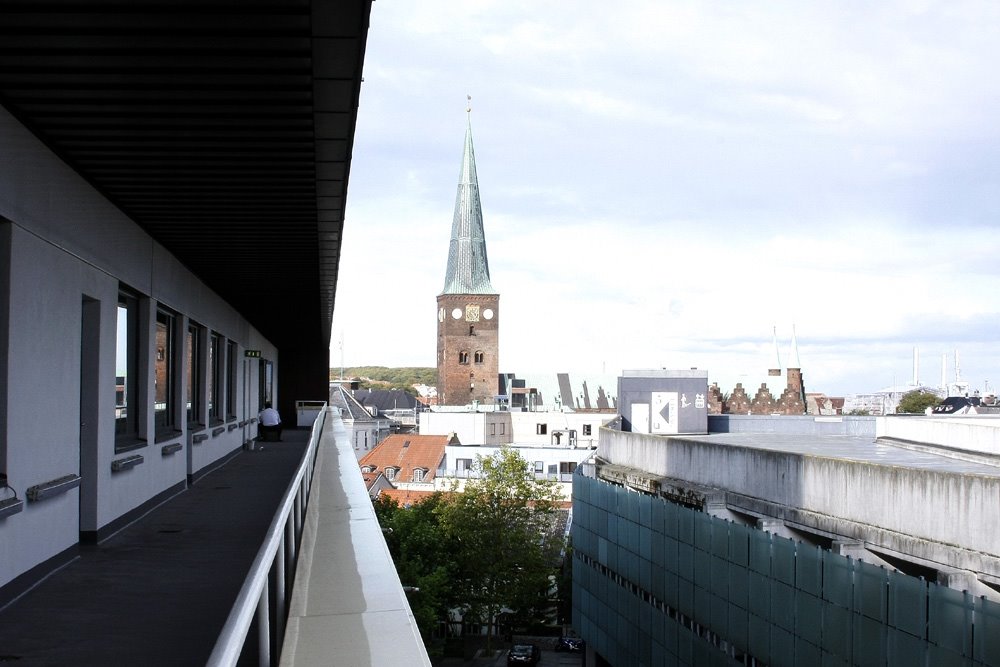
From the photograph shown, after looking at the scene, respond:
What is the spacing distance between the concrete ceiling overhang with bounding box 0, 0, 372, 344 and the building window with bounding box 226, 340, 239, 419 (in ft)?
39.3

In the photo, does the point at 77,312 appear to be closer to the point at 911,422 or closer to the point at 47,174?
the point at 47,174

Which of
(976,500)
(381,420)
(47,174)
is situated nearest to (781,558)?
(976,500)

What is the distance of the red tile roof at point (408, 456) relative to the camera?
7457 centimetres

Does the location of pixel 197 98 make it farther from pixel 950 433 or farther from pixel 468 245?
pixel 468 245

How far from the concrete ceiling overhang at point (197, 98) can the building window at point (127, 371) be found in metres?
1.53

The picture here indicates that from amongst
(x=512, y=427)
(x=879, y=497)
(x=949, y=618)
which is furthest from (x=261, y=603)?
(x=512, y=427)

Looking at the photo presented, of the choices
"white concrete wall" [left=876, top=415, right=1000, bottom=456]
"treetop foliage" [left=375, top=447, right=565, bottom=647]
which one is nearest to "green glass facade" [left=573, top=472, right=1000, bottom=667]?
"white concrete wall" [left=876, top=415, right=1000, bottom=456]

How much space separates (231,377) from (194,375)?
5.26 m

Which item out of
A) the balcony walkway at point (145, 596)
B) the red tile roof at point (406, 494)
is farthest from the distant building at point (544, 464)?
the balcony walkway at point (145, 596)

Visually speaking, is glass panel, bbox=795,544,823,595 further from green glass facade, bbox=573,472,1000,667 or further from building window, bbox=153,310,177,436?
building window, bbox=153,310,177,436

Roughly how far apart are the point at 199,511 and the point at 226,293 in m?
7.42

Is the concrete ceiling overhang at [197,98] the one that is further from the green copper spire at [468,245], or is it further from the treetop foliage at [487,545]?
the green copper spire at [468,245]

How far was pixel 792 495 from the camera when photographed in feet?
44.9

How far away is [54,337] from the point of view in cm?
774
